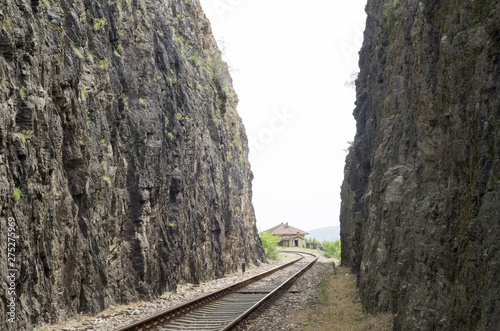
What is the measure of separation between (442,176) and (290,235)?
82.5m

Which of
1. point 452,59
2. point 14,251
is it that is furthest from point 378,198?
point 14,251

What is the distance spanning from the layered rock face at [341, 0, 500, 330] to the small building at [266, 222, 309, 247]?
7573 centimetres

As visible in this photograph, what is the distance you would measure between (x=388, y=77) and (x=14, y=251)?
11.9 metres

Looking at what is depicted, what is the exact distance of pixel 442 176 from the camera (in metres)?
7.37

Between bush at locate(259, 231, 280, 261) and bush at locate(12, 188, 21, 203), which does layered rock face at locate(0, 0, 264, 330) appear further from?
bush at locate(259, 231, 280, 261)

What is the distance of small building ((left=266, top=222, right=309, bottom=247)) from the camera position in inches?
3462

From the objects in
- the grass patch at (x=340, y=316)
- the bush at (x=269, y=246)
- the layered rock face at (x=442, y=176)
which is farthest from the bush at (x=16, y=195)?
the bush at (x=269, y=246)

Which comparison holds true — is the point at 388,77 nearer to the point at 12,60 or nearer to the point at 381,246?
the point at 381,246

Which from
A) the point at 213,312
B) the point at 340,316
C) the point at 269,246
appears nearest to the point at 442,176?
the point at 340,316

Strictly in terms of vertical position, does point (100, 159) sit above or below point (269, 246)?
above

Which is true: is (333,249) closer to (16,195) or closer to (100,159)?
(100,159)

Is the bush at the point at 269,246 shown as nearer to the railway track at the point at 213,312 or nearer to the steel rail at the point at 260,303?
the steel rail at the point at 260,303

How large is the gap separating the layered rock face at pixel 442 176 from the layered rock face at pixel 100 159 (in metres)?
8.09

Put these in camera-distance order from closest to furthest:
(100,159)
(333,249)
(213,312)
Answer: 1. (213,312)
2. (100,159)
3. (333,249)
